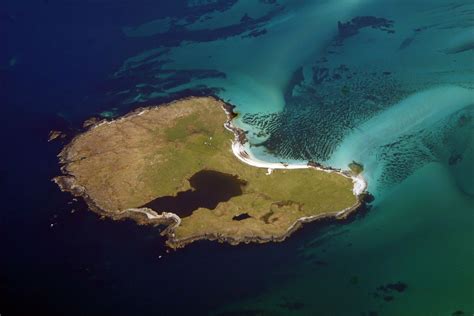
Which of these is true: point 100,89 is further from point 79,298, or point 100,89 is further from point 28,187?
point 79,298

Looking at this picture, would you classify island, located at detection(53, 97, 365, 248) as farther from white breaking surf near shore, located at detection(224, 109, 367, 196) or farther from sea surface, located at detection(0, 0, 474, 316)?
sea surface, located at detection(0, 0, 474, 316)

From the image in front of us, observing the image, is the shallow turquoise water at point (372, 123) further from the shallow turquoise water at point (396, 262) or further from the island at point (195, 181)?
the island at point (195, 181)

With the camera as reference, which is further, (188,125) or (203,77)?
(203,77)

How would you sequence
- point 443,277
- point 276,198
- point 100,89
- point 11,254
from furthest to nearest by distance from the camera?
point 100,89
point 276,198
point 11,254
point 443,277

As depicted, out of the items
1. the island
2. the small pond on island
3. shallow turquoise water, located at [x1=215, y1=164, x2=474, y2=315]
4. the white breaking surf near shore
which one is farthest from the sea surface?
the small pond on island

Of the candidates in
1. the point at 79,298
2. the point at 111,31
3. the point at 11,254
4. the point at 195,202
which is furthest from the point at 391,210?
the point at 111,31

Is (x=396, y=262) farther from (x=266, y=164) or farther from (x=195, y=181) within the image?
(x=195, y=181)
